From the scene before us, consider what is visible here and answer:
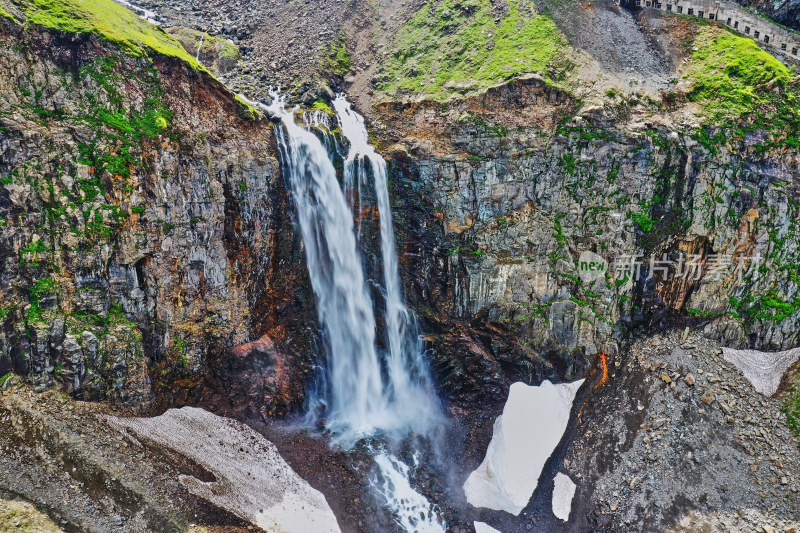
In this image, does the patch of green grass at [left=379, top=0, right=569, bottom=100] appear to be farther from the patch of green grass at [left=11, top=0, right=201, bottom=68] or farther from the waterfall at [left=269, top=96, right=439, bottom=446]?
the patch of green grass at [left=11, top=0, right=201, bottom=68]

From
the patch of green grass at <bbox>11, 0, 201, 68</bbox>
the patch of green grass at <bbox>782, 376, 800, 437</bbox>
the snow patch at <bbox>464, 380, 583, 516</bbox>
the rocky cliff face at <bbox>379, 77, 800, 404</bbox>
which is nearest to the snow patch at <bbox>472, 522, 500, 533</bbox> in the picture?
the snow patch at <bbox>464, 380, 583, 516</bbox>

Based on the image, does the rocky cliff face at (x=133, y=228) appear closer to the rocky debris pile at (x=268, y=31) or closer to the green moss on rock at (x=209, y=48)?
the rocky debris pile at (x=268, y=31)

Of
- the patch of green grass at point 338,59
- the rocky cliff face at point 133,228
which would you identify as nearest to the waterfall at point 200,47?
the patch of green grass at point 338,59

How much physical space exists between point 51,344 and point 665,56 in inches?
1319

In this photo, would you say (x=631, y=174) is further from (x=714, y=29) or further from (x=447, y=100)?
(x=714, y=29)

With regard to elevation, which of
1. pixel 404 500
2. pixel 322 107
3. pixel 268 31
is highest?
pixel 268 31

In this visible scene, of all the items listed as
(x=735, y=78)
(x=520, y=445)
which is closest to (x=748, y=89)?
(x=735, y=78)

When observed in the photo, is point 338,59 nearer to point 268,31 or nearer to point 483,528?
point 268,31

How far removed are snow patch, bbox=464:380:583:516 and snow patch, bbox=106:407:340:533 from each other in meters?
6.95

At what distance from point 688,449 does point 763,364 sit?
665cm

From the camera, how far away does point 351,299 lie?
2431 centimetres

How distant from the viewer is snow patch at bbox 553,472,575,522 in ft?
64.1

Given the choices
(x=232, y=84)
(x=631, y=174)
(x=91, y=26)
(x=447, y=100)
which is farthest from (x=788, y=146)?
(x=91, y=26)

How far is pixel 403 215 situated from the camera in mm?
24703
